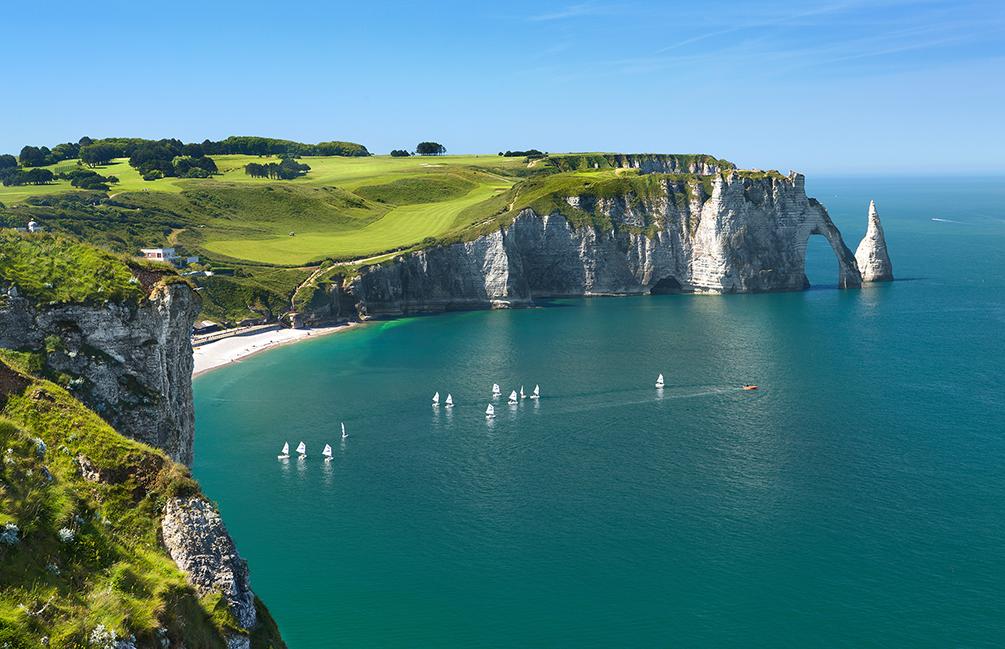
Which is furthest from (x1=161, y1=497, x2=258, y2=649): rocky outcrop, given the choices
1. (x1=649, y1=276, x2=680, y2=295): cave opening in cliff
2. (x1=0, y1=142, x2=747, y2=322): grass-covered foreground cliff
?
(x1=649, y1=276, x2=680, y2=295): cave opening in cliff

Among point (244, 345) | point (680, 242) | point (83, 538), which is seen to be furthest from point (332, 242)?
point (83, 538)

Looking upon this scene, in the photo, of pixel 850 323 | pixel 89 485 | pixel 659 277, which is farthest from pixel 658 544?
pixel 659 277

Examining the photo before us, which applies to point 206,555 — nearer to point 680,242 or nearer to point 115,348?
point 115,348

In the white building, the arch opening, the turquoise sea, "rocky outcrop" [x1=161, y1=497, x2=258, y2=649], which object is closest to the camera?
"rocky outcrop" [x1=161, y1=497, x2=258, y2=649]

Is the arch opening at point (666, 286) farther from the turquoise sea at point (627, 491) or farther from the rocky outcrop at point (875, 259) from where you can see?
the turquoise sea at point (627, 491)

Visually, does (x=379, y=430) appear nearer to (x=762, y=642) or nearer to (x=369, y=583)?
(x=369, y=583)

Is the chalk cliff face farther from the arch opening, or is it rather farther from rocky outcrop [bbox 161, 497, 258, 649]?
rocky outcrop [bbox 161, 497, 258, 649]
